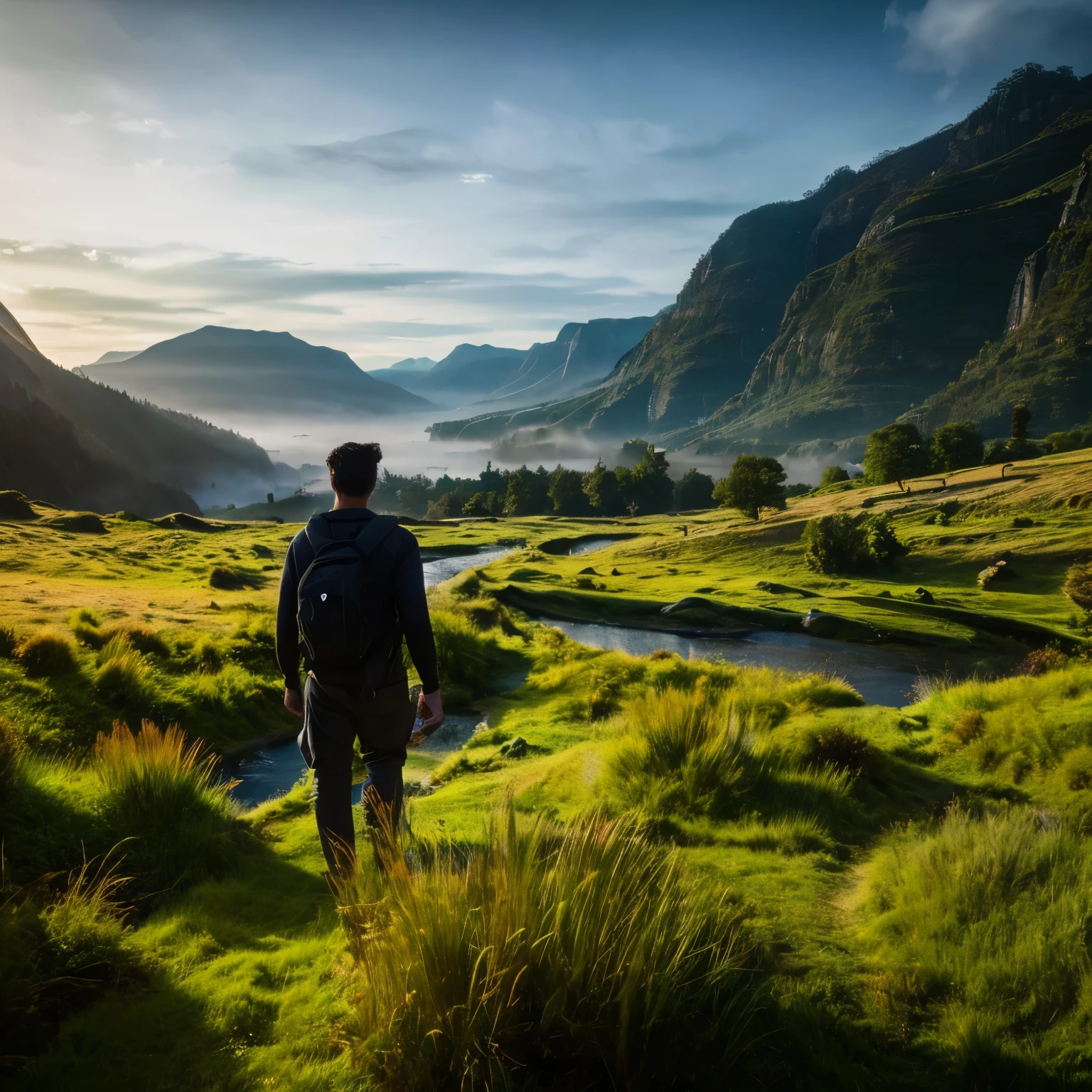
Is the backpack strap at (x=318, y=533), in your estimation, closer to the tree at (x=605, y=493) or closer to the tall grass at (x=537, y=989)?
the tall grass at (x=537, y=989)

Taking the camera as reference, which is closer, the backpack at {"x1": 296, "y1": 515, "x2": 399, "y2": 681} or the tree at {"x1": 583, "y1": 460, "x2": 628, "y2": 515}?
the backpack at {"x1": 296, "y1": 515, "x2": 399, "y2": 681}

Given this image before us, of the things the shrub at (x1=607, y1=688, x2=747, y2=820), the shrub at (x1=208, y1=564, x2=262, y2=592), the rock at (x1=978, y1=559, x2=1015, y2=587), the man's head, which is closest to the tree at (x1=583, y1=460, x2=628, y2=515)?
the shrub at (x1=208, y1=564, x2=262, y2=592)

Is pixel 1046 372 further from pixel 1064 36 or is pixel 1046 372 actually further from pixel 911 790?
pixel 911 790

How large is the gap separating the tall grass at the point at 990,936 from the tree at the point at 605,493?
12923 centimetres

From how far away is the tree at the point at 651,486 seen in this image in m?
134

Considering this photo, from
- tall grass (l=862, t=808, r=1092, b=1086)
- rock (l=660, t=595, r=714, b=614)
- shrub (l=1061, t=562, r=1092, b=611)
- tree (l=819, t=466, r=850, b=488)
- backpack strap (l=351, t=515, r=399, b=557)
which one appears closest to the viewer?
tall grass (l=862, t=808, r=1092, b=1086)

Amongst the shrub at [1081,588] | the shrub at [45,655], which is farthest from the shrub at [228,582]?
the shrub at [1081,588]

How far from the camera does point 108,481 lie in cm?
18575

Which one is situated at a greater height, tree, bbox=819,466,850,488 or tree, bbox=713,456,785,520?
tree, bbox=819,466,850,488

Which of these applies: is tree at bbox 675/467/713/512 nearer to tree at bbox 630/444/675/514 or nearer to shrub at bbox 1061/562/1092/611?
tree at bbox 630/444/675/514

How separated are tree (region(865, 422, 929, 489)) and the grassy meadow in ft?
210

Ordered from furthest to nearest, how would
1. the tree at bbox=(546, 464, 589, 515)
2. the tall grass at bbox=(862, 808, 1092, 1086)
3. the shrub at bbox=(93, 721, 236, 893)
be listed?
the tree at bbox=(546, 464, 589, 515)
the shrub at bbox=(93, 721, 236, 893)
the tall grass at bbox=(862, 808, 1092, 1086)

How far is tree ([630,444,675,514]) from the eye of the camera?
5276 inches

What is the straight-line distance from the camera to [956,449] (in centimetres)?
7462
